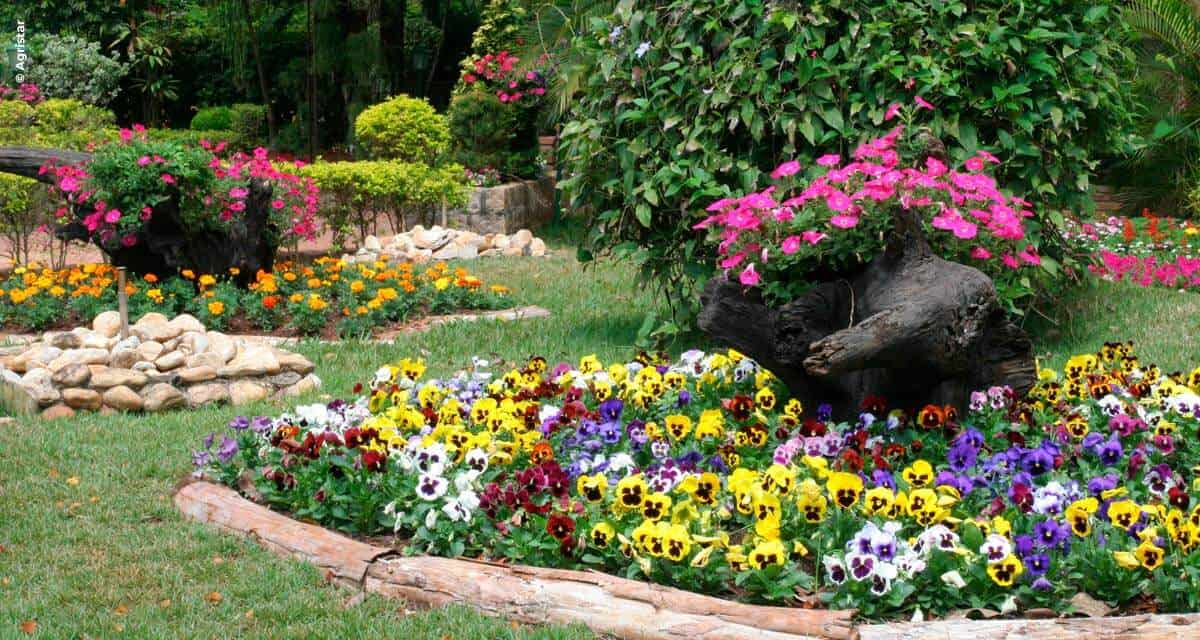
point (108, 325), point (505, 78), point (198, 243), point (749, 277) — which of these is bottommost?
point (108, 325)

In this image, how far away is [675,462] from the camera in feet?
15.5

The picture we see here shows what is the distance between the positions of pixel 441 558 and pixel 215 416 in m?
2.51

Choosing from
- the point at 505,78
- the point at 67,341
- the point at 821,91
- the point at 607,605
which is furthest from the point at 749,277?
the point at 505,78

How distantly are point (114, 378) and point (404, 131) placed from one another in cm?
762

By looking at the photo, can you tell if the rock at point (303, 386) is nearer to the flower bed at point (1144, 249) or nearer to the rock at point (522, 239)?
the flower bed at point (1144, 249)

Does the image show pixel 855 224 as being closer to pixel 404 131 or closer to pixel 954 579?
pixel 954 579

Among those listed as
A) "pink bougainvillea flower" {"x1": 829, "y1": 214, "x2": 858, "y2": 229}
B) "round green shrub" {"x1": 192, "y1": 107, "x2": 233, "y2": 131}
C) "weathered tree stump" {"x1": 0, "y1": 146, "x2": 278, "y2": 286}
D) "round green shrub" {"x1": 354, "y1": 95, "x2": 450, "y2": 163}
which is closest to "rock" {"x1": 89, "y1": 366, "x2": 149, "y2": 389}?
"weathered tree stump" {"x1": 0, "y1": 146, "x2": 278, "y2": 286}

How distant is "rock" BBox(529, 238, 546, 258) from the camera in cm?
1225

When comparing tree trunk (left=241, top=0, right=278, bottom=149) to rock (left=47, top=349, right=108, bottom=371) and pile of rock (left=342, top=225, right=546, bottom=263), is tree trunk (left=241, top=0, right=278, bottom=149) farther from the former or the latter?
rock (left=47, top=349, right=108, bottom=371)

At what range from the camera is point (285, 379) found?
687 centimetres

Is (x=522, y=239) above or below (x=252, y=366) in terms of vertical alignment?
above

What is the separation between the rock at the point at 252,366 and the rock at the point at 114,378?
380 millimetres

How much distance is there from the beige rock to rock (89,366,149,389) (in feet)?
0.51

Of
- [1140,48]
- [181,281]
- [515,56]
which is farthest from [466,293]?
[1140,48]
